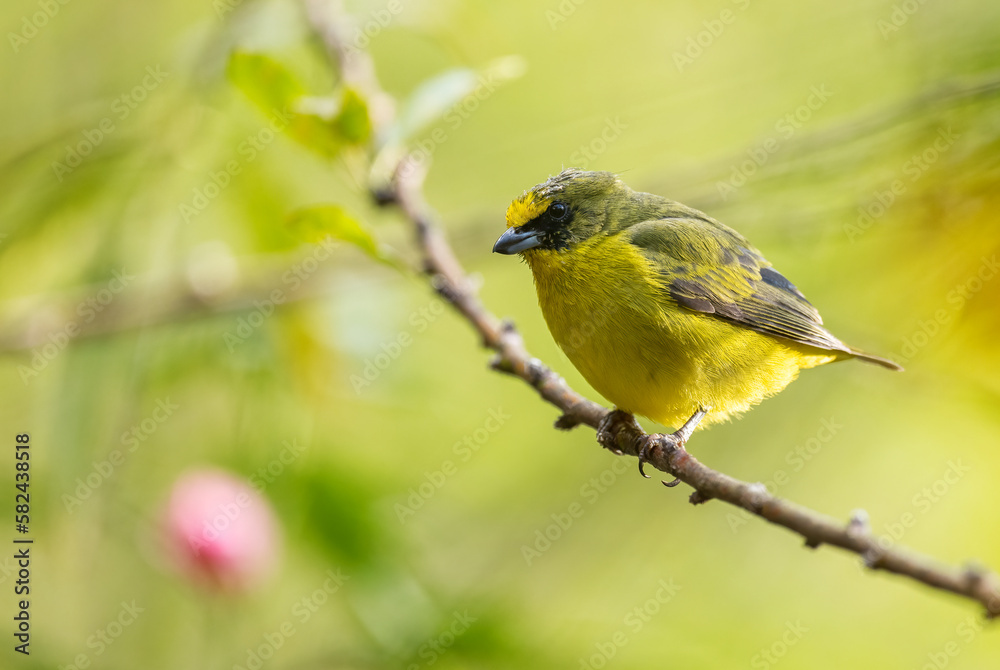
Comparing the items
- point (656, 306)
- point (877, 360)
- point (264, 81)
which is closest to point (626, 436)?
point (656, 306)

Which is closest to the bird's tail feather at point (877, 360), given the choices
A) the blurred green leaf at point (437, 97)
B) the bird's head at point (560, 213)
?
the bird's head at point (560, 213)

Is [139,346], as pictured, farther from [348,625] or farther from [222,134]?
[348,625]

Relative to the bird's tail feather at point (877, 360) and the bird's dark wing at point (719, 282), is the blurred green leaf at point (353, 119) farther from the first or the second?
the bird's tail feather at point (877, 360)

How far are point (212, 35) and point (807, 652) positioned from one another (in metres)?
4.78

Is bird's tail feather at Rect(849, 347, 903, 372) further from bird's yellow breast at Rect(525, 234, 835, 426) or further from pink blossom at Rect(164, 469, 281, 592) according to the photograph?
pink blossom at Rect(164, 469, 281, 592)

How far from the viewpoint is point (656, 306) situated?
2965 millimetres

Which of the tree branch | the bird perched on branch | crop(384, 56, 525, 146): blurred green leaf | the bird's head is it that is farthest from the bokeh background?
the bird's head

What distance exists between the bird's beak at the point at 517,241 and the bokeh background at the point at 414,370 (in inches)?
17.4

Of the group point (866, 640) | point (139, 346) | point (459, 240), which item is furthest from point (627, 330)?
point (866, 640)

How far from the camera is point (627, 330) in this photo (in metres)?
2.90

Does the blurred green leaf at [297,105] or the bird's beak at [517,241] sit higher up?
the blurred green leaf at [297,105]

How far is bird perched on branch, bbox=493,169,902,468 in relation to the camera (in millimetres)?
2885

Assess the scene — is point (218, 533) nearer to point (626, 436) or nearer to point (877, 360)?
point (626, 436)

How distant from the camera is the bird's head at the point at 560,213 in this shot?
309 centimetres
